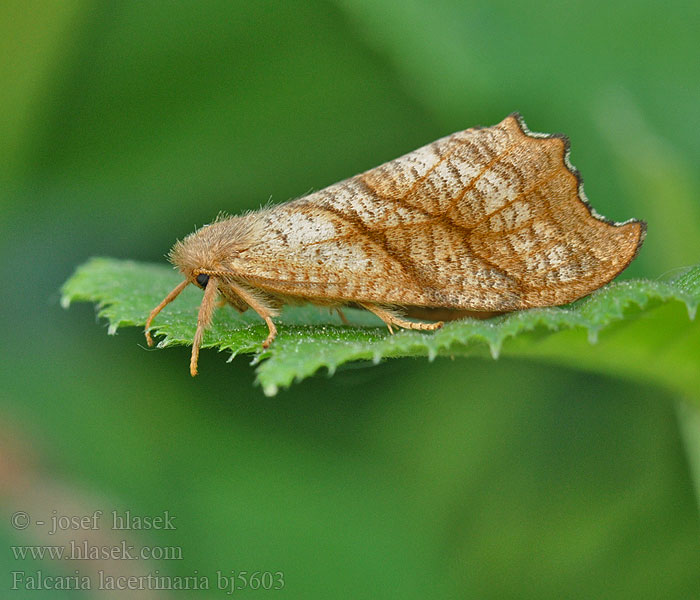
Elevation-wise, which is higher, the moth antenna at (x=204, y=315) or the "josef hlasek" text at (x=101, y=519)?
the moth antenna at (x=204, y=315)

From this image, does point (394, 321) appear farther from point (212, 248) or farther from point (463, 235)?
point (212, 248)

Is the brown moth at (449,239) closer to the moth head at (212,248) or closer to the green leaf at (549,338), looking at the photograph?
the moth head at (212,248)

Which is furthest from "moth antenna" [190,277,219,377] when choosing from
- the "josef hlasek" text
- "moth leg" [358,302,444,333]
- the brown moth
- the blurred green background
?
the "josef hlasek" text

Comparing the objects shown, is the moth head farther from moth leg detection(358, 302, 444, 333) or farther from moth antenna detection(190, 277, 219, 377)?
moth leg detection(358, 302, 444, 333)

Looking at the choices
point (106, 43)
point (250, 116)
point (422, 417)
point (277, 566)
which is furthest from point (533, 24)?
point (277, 566)

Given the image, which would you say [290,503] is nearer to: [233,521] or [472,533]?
[233,521]

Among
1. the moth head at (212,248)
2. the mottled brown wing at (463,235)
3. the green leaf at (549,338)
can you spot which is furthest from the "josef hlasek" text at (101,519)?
the mottled brown wing at (463,235)
